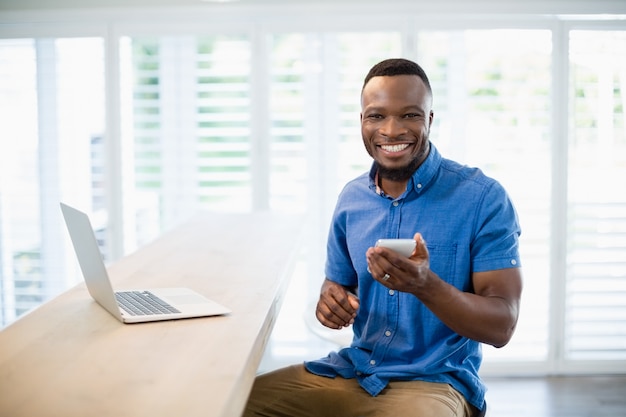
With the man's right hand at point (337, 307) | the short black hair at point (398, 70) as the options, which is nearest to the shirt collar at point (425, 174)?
the short black hair at point (398, 70)

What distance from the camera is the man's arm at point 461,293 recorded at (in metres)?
1.47

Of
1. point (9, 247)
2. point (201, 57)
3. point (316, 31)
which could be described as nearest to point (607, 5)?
point (316, 31)

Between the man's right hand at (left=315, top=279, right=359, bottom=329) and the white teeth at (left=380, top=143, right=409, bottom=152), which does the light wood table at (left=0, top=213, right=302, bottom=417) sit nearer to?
the man's right hand at (left=315, top=279, right=359, bottom=329)

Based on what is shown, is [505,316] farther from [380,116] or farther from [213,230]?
[213,230]

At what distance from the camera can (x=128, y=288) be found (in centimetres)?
180

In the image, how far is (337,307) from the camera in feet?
6.06

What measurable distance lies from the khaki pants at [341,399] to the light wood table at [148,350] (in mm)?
227

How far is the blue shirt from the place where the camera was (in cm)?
175

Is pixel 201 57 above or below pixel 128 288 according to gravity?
above

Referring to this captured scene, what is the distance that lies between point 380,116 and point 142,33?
2.30 metres

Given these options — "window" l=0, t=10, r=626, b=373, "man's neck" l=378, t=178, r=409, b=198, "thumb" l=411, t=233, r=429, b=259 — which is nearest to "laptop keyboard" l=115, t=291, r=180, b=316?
"thumb" l=411, t=233, r=429, b=259

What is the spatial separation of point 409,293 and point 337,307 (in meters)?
0.19

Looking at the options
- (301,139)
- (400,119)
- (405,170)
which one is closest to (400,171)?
(405,170)

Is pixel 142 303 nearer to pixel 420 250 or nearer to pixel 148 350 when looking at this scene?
pixel 148 350
